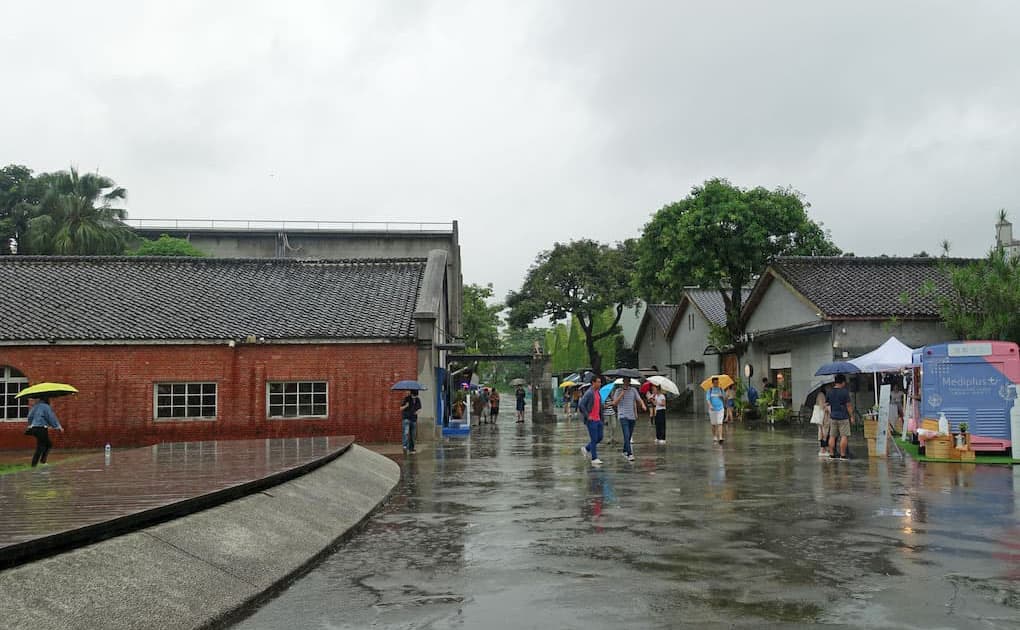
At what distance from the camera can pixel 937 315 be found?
93.0 ft

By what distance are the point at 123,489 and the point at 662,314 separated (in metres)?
44.9

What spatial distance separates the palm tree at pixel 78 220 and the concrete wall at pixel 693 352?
27438 millimetres

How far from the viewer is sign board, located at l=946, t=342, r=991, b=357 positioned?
1733 cm

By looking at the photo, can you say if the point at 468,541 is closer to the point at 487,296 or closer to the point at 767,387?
the point at 767,387

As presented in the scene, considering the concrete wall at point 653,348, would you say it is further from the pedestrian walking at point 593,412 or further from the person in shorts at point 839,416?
the pedestrian walking at point 593,412

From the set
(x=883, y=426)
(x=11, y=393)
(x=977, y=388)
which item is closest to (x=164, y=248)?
(x=11, y=393)

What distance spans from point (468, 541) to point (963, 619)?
4684mm

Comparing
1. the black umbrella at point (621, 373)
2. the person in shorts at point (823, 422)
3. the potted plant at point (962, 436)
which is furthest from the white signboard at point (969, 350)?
the black umbrella at point (621, 373)

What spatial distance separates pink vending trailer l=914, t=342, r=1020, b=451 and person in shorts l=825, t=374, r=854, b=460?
Result: 1763 mm

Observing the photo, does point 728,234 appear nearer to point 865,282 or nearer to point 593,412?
point 865,282

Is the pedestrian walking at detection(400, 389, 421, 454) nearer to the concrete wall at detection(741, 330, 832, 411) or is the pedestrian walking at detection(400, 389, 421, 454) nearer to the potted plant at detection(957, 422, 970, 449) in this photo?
the potted plant at detection(957, 422, 970, 449)

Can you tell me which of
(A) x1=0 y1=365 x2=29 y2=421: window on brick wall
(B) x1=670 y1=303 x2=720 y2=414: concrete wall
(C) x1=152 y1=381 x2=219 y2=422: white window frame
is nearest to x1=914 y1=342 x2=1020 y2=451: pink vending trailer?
(C) x1=152 y1=381 x2=219 y2=422: white window frame

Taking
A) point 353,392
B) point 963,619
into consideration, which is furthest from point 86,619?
point 353,392

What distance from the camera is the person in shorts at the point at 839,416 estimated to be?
680 inches
